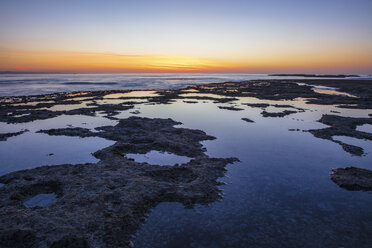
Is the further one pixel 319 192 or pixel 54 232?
Answer: pixel 319 192

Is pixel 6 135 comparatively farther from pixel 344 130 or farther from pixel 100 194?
pixel 344 130

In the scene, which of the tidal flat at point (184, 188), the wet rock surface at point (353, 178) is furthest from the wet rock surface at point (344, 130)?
the wet rock surface at point (353, 178)

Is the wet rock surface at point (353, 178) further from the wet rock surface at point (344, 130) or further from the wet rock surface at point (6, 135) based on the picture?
the wet rock surface at point (6, 135)

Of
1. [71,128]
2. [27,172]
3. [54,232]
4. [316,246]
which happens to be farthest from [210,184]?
[71,128]

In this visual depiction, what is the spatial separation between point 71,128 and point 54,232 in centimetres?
1192

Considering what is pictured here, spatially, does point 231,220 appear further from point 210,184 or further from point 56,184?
point 56,184

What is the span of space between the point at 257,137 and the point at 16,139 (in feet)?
49.9

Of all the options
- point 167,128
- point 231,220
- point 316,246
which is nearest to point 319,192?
point 316,246

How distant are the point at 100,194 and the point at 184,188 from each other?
2.76 m

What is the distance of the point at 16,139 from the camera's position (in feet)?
44.3

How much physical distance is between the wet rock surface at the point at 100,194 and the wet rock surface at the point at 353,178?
13.7 ft

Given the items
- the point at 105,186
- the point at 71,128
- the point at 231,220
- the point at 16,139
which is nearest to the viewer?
the point at 231,220

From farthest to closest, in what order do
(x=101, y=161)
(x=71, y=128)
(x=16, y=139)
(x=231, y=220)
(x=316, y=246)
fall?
(x=71, y=128) < (x=16, y=139) < (x=101, y=161) < (x=231, y=220) < (x=316, y=246)

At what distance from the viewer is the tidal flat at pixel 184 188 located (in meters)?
5.45
